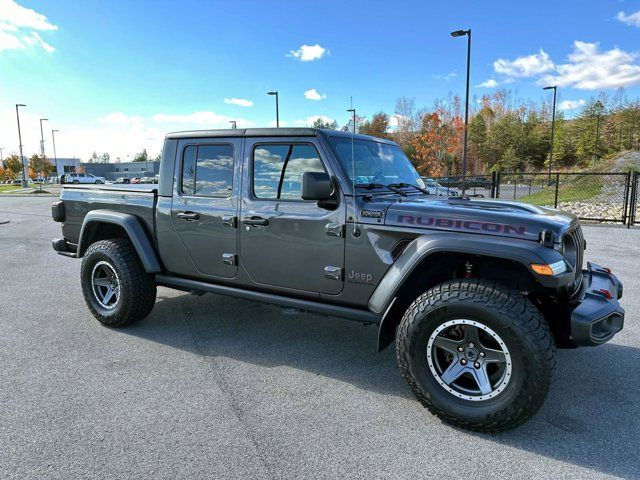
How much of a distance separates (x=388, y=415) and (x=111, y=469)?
1.68 meters

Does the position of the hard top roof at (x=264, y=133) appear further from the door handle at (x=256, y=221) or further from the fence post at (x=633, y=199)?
the fence post at (x=633, y=199)

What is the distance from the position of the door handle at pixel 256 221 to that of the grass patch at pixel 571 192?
668 inches

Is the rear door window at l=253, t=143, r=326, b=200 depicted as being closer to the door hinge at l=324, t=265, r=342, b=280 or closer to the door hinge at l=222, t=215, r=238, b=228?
the door hinge at l=222, t=215, r=238, b=228

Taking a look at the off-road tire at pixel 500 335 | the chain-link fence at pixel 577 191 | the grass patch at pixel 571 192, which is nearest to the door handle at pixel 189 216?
the off-road tire at pixel 500 335

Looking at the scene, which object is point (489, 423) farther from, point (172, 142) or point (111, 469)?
point (172, 142)

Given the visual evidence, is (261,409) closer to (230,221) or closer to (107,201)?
(230,221)

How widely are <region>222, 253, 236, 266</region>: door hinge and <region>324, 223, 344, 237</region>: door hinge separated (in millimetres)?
982

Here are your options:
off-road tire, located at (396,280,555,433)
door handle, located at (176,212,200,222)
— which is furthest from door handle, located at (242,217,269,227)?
off-road tire, located at (396,280,555,433)

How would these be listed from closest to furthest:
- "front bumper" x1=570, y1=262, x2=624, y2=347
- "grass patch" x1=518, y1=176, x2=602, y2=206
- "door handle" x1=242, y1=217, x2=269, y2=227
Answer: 1. "front bumper" x1=570, y1=262, x2=624, y2=347
2. "door handle" x1=242, y1=217, x2=269, y2=227
3. "grass patch" x1=518, y1=176, x2=602, y2=206

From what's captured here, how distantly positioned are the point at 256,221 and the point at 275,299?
663mm

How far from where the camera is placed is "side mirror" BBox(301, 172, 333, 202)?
123 inches

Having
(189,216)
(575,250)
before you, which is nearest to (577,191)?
(575,250)

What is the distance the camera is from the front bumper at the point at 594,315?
274 centimetres

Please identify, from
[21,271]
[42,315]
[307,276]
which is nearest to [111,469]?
[307,276]
